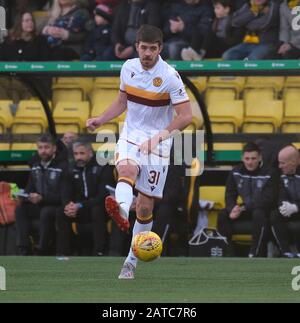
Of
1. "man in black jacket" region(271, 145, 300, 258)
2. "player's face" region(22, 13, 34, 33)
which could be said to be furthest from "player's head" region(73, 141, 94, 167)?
"player's face" region(22, 13, 34, 33)

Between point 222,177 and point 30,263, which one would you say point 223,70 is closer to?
point 222,177

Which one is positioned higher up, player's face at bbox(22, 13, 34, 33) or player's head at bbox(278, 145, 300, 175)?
player's face at bbox(22, 13, 34, 33)

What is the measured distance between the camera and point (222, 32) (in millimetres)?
17047

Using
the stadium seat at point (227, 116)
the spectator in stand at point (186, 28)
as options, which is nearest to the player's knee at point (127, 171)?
the stadium seat at point (227, 116)

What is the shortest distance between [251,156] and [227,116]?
1.15 meters

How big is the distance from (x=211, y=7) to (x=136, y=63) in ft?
21.3

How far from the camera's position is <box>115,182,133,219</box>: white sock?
10339 millimetres

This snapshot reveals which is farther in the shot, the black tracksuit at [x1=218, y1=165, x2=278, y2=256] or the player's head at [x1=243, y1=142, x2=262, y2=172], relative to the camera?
the player's head at [x1=243, y1=142, x2=262, y2=172]

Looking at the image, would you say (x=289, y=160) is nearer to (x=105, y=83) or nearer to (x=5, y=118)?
(x=105, y=83)

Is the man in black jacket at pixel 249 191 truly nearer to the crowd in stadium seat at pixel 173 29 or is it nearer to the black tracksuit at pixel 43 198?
the black tracksuit at pixel 43 198

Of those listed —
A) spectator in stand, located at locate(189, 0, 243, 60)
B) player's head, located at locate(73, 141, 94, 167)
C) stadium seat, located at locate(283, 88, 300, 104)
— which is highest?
spectator in stand, located at locate(189, 0, 243, 60)

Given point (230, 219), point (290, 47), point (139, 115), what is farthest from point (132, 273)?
point (290, 47)

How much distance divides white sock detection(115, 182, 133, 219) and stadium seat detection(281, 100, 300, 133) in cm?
512

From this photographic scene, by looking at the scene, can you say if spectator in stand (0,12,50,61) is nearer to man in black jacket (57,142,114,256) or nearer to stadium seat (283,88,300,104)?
man in black jacket (57,142,114,256)
